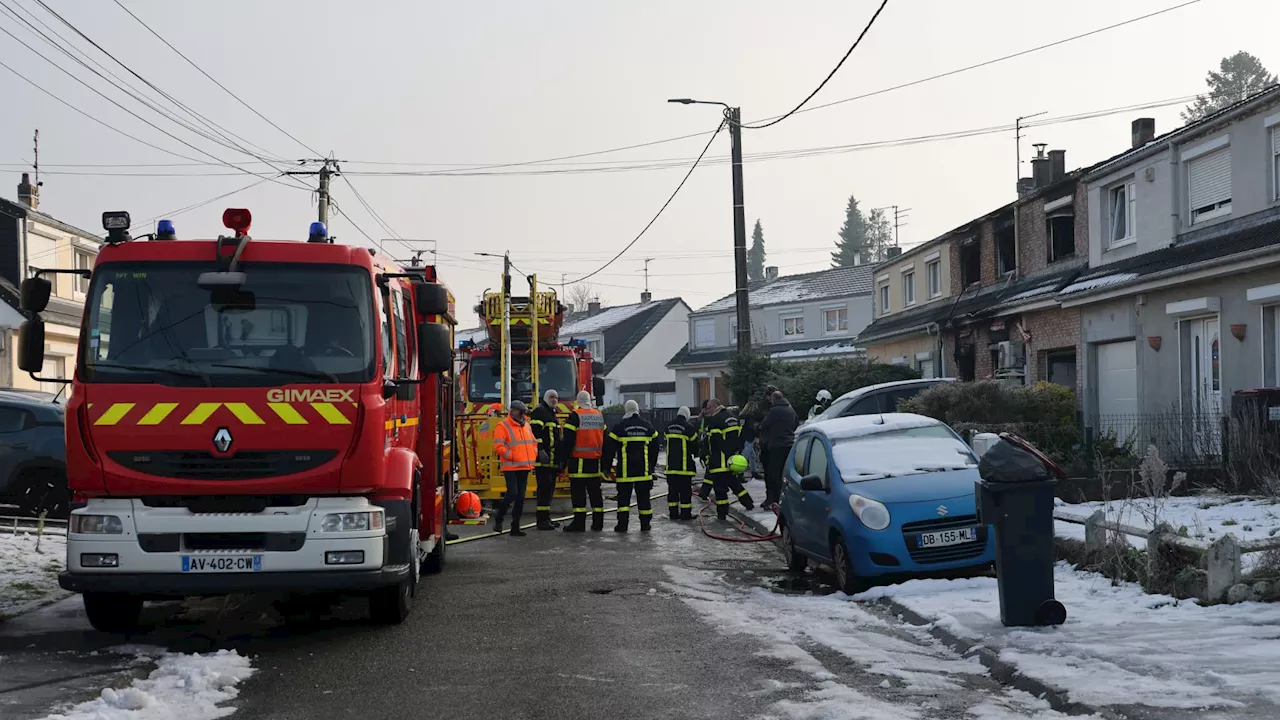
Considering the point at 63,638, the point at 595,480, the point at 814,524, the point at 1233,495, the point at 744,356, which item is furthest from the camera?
the point at 744,356

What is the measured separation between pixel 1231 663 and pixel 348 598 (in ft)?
23.0

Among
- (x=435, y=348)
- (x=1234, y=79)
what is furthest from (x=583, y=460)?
(x=1234, y=79)

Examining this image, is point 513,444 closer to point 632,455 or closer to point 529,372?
point 632,455

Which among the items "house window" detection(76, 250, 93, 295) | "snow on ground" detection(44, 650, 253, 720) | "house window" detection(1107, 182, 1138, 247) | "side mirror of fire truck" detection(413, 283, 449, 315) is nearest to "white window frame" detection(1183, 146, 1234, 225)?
"house window" detection(1107, 182, 1138, 247)

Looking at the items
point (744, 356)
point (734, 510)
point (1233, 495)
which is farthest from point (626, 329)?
point (1233, 495)

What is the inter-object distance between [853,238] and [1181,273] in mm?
101859

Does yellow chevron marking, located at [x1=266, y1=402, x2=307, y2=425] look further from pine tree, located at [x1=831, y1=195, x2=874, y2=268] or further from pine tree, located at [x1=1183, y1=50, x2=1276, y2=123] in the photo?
pine tree, located at [x1=831, y1=195, x2=874, y2=268]

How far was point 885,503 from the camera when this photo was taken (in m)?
10.7

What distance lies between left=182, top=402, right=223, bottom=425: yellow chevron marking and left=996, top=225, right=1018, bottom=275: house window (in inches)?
925

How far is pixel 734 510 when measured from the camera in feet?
63.8

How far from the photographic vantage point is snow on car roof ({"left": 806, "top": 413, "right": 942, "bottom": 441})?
1212 cm

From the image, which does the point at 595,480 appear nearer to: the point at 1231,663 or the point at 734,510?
the point at 734,510

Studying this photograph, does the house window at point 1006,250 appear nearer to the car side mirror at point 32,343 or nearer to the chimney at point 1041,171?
the chimney at point 1041,171

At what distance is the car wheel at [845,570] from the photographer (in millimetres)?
10586
